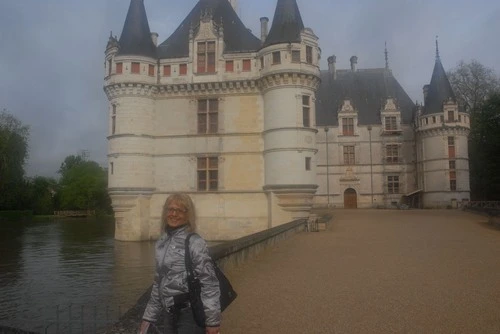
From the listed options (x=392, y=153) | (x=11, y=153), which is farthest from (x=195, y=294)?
(x=11, y=153)

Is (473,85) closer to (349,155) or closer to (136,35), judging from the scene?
(349,155)

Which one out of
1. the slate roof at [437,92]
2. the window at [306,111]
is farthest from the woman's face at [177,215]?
the slate roof at [437,92]

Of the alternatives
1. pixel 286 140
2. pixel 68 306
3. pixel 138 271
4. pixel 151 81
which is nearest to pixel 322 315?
pixel 68 306

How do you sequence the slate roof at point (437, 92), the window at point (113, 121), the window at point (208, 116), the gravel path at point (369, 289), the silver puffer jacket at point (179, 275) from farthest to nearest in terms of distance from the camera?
the slate roof at point (437, 92) < the window at point (113, 121) < the window at point (208, 116) < the gravel path at point (369, 289) < the silver puffer jacket at point (179, 275)

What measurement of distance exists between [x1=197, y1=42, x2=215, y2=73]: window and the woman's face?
18.9 m

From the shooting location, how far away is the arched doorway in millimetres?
38500

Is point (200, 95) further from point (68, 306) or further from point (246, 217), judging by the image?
point (68, 306)

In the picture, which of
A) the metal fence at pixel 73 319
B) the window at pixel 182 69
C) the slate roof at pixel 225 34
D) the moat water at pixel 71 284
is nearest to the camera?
the metal fence at pixel 73 319

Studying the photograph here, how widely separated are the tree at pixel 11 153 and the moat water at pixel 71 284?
A: 2652cm

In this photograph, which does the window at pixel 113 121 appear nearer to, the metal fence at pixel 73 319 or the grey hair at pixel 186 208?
the metal fence at pixel 73 319

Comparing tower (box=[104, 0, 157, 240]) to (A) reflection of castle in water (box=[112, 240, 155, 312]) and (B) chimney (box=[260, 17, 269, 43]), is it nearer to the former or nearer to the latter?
(A) reflection of castle in water (box=[112, 240, 155, 312])

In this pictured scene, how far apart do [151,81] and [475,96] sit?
31012 millimetres

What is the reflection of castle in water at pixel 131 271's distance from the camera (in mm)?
10898

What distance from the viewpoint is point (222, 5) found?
24297 millimetres
